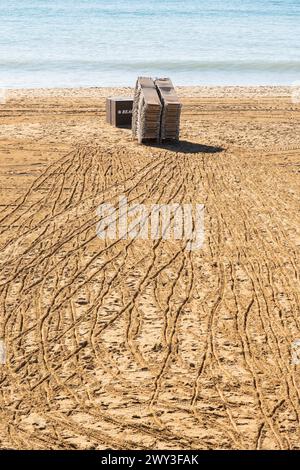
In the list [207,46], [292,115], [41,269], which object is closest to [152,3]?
[207,46]

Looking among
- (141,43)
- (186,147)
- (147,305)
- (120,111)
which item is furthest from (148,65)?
(147,305)

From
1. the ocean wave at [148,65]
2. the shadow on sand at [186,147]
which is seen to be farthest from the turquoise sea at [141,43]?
the shadow on sand at [186,147]

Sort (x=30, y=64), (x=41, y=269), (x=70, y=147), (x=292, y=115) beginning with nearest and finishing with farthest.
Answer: (x=41, y=269) → (x=70, y=147) → (x=292, y=115) → (x=30, y=64)

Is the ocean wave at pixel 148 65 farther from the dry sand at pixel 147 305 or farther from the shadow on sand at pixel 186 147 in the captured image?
the dry sand at pixel 147 305

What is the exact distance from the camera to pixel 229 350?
9.49 metres

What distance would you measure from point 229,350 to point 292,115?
1716cm

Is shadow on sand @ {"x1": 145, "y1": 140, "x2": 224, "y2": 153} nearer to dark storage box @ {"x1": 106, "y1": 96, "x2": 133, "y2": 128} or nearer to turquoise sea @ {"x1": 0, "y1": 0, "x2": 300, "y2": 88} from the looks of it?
dark storage box @ {"x1": 106, "y1": 96, "x2": 133, "y2": 128}

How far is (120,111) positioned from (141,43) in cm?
2550

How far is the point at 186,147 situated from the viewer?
19.9 m

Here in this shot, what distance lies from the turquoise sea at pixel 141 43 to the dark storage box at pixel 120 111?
971cm

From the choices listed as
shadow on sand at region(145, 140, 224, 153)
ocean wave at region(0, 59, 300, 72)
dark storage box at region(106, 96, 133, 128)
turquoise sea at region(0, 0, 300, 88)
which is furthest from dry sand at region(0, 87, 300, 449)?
ocean wave at region(0, 59, 300, 72)

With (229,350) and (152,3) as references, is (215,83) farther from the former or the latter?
(152,3)

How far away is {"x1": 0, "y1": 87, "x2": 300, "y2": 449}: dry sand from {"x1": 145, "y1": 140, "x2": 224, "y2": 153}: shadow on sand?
118 mm

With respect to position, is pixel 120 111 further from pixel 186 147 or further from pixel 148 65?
pixel 148 65
